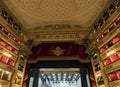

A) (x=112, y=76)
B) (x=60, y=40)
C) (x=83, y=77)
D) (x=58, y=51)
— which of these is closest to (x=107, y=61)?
(x=112, y=76)

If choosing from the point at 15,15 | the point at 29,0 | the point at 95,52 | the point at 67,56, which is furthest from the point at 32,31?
the point at 95,52

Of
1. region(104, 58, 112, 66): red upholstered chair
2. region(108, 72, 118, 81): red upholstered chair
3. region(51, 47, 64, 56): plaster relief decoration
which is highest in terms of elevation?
region(51, 47, 64, 56): plaster relief decoration

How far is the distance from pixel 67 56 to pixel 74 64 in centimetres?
47

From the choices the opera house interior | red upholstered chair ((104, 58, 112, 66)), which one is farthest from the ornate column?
red upholstered chair ((104, 58, 112, 66))

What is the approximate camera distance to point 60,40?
5191 millimetres

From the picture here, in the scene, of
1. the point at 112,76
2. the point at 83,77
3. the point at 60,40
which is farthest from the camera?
the point at 60,40

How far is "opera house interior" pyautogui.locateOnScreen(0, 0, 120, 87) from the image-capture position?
3.54m

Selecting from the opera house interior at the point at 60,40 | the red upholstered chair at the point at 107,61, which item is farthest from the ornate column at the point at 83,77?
the red upholstered chair at the point at 107,61

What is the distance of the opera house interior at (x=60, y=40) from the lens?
11.6 ft

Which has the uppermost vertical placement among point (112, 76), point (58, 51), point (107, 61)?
point (58, 51)

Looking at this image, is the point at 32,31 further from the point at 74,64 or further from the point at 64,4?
the point at 74,64

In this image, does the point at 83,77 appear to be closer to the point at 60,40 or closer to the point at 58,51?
the point at 58,51

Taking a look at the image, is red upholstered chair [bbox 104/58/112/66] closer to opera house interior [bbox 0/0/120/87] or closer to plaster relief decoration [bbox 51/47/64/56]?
opera house interior [bbox 0/0/120/87]

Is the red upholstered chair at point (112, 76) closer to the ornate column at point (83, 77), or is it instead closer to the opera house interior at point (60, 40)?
the opera house interior at point (60, 40)
